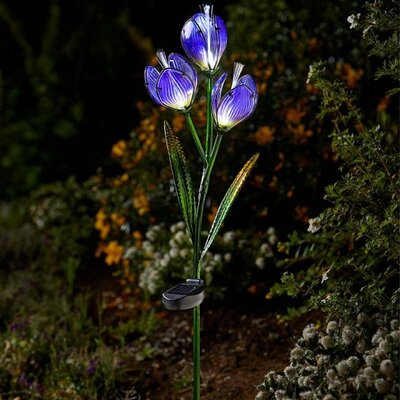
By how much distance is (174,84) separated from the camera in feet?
8.25

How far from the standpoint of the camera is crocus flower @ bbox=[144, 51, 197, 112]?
8.21ft

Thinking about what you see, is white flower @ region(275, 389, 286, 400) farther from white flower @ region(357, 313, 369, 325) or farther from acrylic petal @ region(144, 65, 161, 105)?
acrylic petal @ region(144, 65, 161, 105)

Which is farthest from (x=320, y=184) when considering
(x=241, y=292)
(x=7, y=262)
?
(x=7, y=262)

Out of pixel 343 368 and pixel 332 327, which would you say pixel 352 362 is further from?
pixel 332 327

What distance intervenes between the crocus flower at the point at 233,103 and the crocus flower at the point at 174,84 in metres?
0.08

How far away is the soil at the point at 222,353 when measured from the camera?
11.4 ft

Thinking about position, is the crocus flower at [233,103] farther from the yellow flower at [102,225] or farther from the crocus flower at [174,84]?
the yellow flower at [102,225]

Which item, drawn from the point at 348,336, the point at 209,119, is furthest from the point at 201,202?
the point at 348,336

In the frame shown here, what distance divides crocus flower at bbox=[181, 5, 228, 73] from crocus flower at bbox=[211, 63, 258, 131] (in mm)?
94

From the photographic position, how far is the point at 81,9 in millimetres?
7242

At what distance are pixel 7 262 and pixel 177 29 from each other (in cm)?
289

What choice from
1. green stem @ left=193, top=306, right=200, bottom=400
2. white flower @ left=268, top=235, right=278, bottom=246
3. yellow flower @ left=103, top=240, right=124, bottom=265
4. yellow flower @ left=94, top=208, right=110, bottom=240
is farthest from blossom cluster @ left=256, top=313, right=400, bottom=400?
yellow flower @ left=94, top=208, right=110, bottom=240

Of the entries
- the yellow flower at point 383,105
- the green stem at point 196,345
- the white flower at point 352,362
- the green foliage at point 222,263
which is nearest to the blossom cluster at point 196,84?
the green stem at point 196,345

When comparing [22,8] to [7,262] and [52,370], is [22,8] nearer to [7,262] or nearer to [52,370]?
[7,262]
